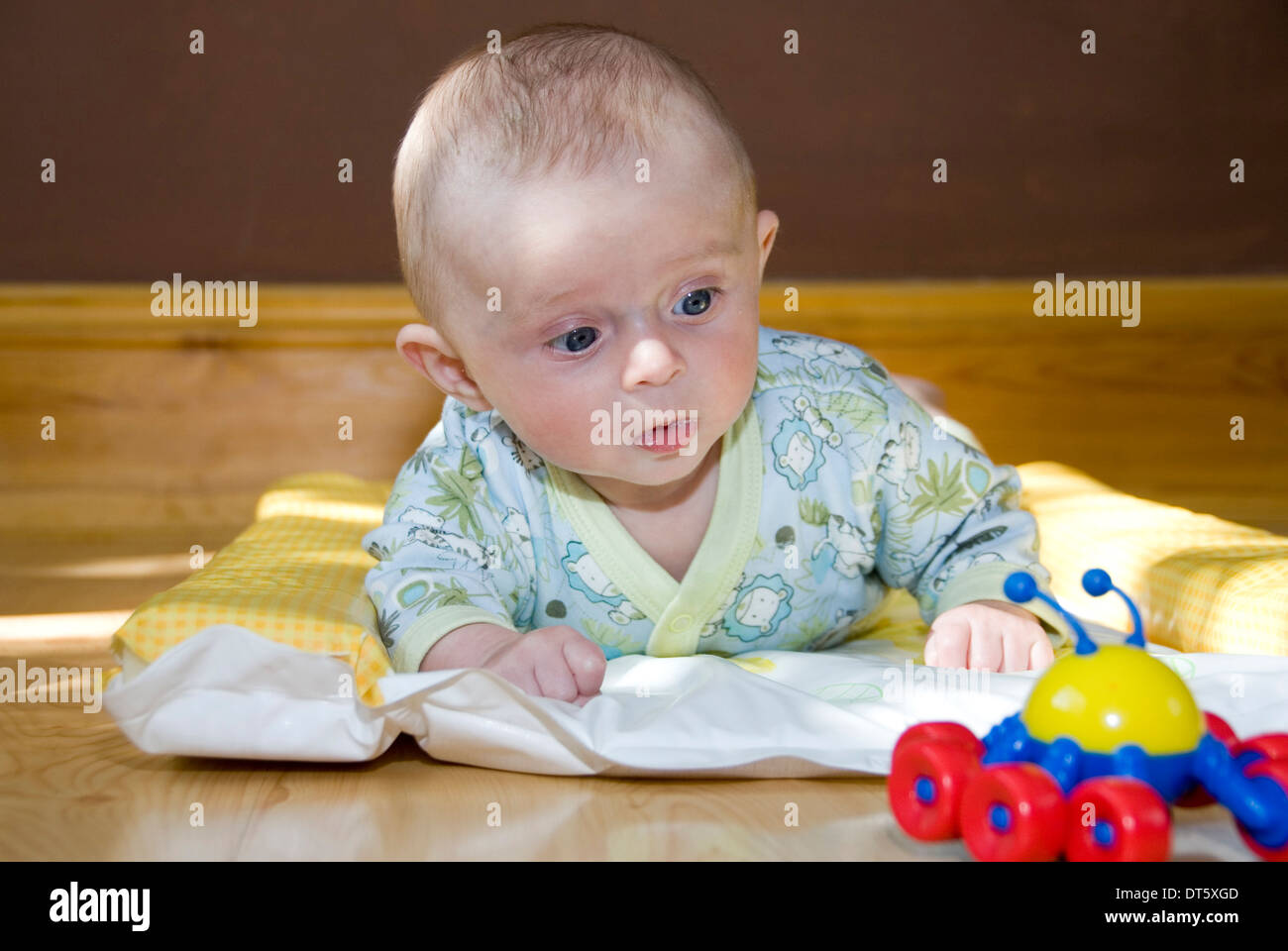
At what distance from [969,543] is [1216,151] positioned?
1.41 meters

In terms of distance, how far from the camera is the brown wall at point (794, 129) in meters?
2.32

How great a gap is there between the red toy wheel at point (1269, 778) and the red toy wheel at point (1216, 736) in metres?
0.03

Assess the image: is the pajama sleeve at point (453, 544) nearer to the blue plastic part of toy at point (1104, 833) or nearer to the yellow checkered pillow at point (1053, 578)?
the yellow checkered pillow at point (1053, 578)

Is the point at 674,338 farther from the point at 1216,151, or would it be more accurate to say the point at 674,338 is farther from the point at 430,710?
the point at 1216,151

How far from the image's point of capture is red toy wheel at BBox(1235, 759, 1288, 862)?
A: 78 cm

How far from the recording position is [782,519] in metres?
1.30

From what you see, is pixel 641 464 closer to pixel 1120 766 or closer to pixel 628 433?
pixel 628 433

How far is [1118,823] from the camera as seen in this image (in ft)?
2.42

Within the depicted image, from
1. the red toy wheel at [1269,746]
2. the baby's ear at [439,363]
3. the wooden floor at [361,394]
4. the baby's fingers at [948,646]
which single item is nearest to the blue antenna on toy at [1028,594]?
the red toy wheel at [1269,746]

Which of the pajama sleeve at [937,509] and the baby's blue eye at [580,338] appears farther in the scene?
the pajama sleeve at [937,509]

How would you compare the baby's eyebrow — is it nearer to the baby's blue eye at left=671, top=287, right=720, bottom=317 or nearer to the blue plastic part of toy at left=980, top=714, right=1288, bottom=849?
the baby's blue eye at left=671, top=287, right=720, bottom=317

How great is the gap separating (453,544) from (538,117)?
38 centimetres
